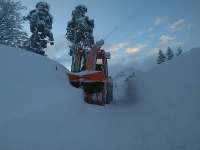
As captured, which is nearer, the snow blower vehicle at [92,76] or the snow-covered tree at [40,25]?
the snow blower vehicle at [92,76]

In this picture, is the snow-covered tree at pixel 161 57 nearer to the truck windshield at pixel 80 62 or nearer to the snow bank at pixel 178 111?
the truck windshield at pixel 80 62

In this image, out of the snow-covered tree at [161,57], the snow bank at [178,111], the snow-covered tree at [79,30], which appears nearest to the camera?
the snow bank at [178,111]

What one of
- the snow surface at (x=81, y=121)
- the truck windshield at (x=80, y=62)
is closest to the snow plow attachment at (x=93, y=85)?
the truck windshield at (x=80, y=62)

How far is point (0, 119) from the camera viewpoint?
2152 mm

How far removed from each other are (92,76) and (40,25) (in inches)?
667

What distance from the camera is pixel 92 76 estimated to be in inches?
246

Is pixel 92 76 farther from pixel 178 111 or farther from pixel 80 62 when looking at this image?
pixel 178 111

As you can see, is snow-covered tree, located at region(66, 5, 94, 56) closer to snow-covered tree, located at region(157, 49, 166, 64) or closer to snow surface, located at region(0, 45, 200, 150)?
snow surface, located at region(0, 45, 200, 150)

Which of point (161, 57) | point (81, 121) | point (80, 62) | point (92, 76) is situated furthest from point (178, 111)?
point (161, 57)

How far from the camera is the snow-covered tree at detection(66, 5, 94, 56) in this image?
18013 mm

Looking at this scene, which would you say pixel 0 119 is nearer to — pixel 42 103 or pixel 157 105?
pixel 42 103

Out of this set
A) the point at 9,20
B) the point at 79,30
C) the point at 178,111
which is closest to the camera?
the point at 178,111

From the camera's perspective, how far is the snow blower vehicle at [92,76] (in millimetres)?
6273

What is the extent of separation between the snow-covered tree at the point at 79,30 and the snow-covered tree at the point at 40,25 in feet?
12.5
